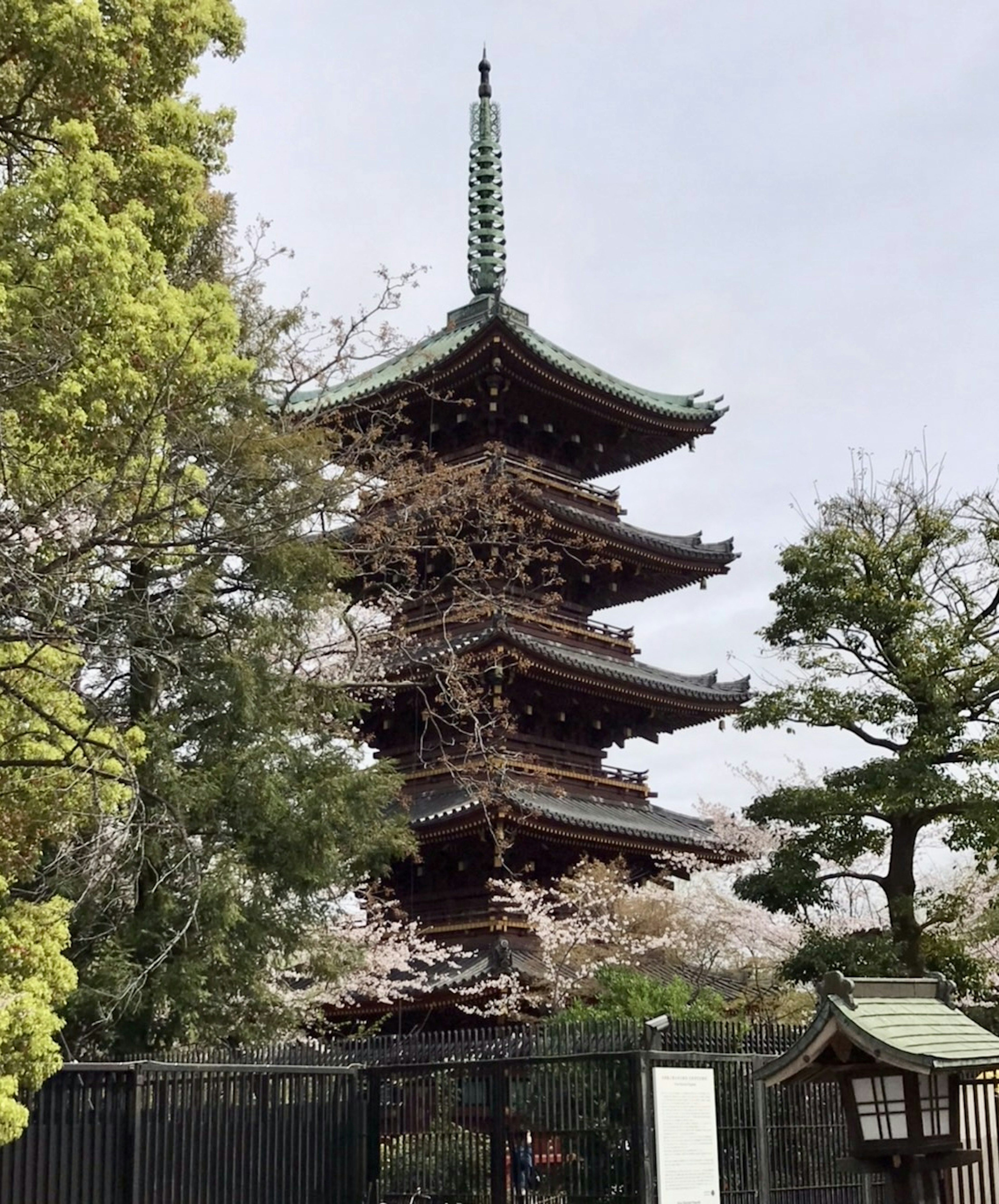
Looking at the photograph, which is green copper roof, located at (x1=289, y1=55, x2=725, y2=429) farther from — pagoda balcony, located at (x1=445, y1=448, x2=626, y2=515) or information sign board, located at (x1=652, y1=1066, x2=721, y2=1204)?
information sign board, located at (x1=652, y1=1066, x2=721, y2=1204)

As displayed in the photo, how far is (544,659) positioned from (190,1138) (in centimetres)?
1413

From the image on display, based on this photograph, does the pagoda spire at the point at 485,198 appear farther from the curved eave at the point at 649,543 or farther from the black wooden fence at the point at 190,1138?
the black wooden fence at the point at 190,1138

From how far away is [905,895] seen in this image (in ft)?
63.8

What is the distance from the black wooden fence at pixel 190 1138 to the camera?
1141 cm

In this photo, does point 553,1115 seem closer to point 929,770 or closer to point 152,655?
point 152,655

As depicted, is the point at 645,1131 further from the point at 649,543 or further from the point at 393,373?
the point at 393,373

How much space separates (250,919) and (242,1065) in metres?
4.64

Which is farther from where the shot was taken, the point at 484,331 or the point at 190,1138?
the point at 484,331

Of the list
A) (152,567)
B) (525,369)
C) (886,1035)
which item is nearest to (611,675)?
(525,369)

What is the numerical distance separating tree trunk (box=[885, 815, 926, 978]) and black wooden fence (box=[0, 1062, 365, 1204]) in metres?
8.74

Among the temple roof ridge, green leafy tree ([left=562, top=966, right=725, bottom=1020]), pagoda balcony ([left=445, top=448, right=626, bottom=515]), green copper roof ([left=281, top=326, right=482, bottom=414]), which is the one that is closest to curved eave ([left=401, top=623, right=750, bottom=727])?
the temple roof ridge

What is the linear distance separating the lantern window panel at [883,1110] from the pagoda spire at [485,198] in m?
25.9

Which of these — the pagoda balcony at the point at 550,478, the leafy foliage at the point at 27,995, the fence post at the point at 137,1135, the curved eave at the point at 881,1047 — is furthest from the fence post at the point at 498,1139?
the pagoda balcony at the point at 550,478

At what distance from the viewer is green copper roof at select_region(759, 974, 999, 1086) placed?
7.93m
